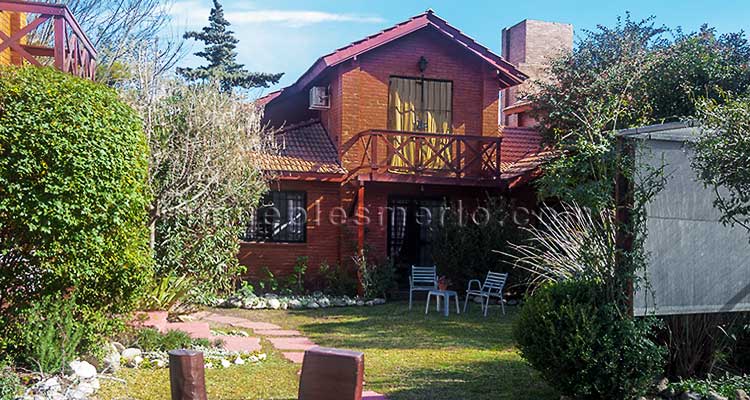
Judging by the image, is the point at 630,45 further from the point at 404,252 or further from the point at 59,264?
the point at 59,264

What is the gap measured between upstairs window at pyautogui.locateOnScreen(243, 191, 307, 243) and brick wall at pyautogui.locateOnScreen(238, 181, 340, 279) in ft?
0.49

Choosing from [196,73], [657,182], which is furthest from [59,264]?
[196,73]

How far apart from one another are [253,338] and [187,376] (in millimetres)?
6915

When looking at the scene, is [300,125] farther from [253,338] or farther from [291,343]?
[291,343]

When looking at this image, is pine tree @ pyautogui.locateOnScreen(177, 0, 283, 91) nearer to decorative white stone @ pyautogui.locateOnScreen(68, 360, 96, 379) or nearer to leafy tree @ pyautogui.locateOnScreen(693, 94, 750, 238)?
decorative white stone @ pyautogui.locateOnScreen(68, 360, 96, 379)

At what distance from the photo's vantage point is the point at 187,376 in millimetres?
3377

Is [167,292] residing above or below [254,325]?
above

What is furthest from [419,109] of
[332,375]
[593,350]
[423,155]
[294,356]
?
[332,375]

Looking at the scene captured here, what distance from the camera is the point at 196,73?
26.0 m

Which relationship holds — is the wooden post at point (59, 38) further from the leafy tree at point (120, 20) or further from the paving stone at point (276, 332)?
the leafy tree at point (120, 20)

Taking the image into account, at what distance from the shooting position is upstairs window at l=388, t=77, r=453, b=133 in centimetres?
1694

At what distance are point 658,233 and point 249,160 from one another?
22.5ft

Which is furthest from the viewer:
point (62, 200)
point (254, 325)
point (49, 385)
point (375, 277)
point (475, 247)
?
point (375, 277)

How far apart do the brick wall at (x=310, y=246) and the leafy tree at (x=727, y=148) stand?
1058 cm
